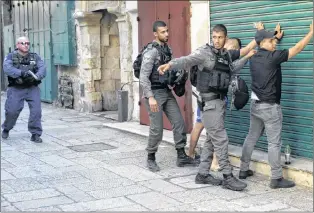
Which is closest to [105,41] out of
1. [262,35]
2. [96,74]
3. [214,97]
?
[96,74]

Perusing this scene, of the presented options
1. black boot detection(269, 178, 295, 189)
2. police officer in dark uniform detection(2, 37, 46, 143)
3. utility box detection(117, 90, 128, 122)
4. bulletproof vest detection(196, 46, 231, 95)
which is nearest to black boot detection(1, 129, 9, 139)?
police officer in dark uniform detection(2, 37, 46, 143)

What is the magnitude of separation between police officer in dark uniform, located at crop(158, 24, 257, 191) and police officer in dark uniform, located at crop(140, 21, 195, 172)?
0.74m

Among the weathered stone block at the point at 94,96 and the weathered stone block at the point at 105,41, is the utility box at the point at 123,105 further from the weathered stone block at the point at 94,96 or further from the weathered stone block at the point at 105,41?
the weathered stone block at the point at 105,41

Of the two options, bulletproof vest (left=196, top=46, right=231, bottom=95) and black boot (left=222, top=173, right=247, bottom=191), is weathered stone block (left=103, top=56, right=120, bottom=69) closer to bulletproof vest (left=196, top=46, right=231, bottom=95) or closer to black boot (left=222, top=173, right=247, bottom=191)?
bulletproof vest (left=196, top=46, right=231, bottom=95)

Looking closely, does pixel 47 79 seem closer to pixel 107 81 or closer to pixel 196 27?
pixel 107 81

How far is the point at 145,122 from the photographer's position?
10.4 metres

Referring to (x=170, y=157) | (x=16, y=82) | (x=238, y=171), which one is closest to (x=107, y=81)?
(x=16, y=82)

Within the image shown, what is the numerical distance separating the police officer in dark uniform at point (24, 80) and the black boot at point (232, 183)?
4250 millimetres

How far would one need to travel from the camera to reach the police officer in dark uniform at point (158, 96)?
21.9ft

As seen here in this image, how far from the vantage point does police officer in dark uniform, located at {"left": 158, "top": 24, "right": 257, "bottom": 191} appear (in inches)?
235

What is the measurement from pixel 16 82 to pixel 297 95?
4766 millimetres

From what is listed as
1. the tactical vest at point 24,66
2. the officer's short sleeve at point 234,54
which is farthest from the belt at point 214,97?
the tactical vest at point 24,66

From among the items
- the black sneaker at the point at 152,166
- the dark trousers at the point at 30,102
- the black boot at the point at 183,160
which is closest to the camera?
the black sneaker at the point at 152,166

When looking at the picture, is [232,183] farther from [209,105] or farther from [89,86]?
[89,86]
